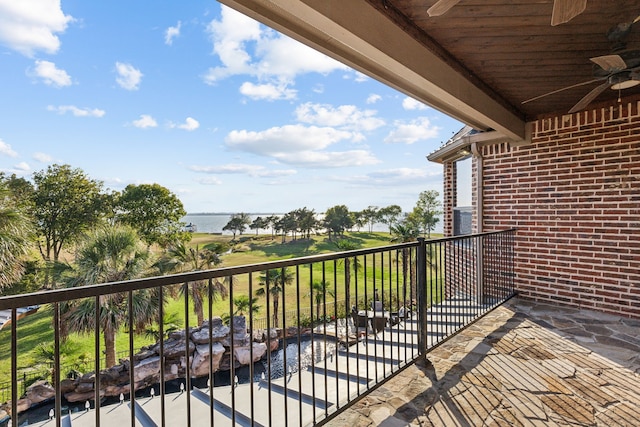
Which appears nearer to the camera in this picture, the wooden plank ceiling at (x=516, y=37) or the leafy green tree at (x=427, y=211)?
the wooden plank ceiling at (x=516, y=37)

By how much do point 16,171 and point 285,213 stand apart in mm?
18279

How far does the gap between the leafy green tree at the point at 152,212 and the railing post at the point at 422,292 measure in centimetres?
2053

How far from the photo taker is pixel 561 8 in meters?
1.71

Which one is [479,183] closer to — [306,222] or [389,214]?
[389,214]

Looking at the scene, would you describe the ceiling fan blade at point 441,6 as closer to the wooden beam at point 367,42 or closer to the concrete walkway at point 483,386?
the wooden beam at point 367,42

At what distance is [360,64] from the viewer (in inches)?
98.7

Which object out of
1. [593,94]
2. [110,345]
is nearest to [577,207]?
[593,94]

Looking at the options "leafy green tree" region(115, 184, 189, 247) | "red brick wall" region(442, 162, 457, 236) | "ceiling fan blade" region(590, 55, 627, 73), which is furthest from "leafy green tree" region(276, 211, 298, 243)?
"ceiling fan blade" region(590, 55, 627, 73)

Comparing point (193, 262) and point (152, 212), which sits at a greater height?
point (152, 212)

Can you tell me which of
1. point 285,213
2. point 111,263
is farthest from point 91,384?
point 285,213

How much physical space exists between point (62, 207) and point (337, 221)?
65.0 feet

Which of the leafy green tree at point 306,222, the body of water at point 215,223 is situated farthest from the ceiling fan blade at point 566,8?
the leafy green tree at point 306,222

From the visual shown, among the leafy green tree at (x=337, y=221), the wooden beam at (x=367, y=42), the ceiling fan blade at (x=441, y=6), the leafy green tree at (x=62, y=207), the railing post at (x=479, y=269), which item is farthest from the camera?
the leafy green tree at (x=337, y=221)

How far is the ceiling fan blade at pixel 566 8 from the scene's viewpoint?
166 centimetres
